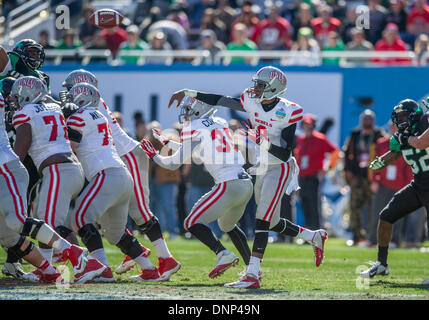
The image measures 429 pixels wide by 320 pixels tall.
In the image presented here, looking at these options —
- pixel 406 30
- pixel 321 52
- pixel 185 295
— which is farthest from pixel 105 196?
pixel 406 30

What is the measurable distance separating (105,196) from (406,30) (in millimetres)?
9140

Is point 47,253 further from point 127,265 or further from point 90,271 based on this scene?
point 127,265

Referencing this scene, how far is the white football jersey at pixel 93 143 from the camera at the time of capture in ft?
26.9

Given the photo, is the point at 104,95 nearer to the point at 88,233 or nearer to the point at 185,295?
the point at 88,233

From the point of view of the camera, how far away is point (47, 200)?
7938 millimetres

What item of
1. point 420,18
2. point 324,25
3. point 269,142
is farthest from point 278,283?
point 420,18

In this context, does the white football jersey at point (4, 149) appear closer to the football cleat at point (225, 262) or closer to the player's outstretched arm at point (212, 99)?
the player's outstretched arm at point (212, 99)

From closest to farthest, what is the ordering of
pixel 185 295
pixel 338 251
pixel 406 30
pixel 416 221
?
pixel 185 295
pixel 338 251
pixel 416 221
pixel 406 30

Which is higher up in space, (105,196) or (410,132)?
(410,132)

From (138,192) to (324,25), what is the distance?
7.85 meters

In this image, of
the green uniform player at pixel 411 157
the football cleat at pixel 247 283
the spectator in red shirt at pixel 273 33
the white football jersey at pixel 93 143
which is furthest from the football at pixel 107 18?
the spectator in red shirt at pixel 273 33

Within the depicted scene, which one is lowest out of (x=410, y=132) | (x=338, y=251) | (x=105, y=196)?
(x=338, y=251)

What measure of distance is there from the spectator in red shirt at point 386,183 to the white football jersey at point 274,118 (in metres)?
5.05

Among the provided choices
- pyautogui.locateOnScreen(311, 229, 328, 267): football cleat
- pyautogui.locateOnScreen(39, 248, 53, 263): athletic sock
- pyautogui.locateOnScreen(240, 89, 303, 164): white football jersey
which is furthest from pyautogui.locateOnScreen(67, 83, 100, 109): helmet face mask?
pyautogui.locateOnScreen(311, 229, 328, 267): football cleat
